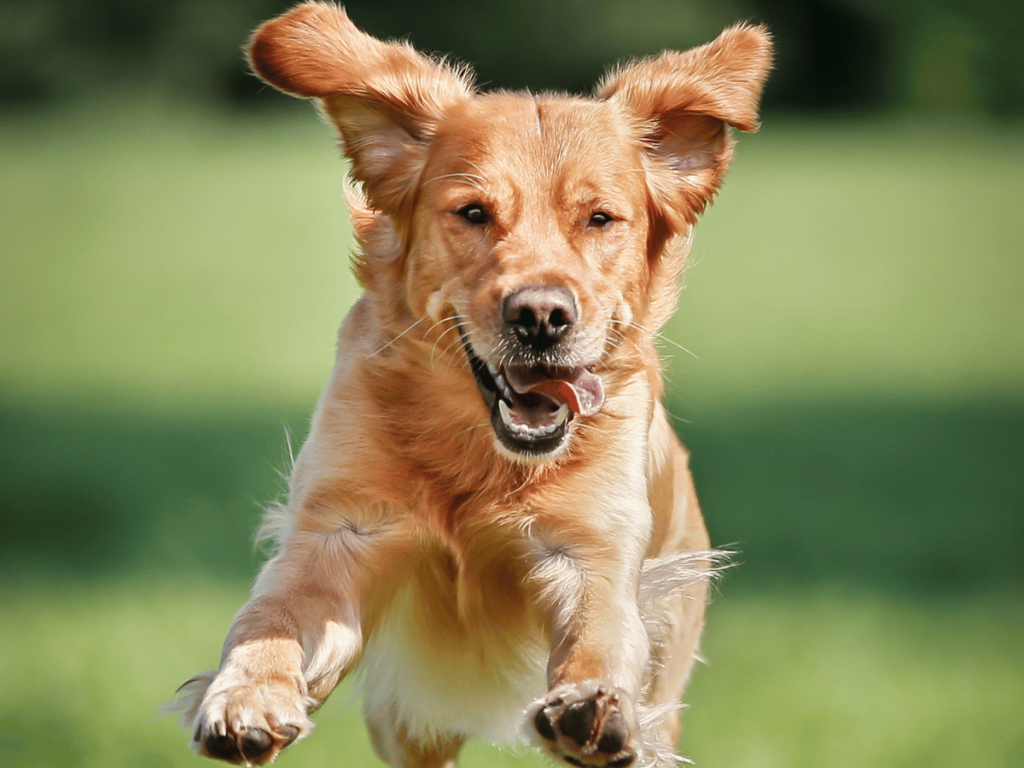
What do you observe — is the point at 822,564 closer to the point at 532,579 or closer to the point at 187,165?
the point at 532,579

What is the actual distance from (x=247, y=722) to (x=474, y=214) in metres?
1.47

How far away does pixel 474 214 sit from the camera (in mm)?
3539

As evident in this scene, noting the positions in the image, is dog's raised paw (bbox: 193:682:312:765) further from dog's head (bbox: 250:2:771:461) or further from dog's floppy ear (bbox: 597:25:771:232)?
dog's floppy ear (bbox: 597:25:771:232)

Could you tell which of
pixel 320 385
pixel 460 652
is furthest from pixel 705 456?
pixel 460 652

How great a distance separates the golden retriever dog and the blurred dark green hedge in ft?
92.5

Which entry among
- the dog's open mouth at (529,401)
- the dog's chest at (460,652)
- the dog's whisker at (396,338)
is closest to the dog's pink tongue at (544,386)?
the dog's open mouth at (529,401)

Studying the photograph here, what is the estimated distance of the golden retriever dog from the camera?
3361 millimetres

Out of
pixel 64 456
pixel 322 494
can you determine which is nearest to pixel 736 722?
pixel 322 494

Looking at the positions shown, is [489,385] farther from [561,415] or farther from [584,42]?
[584,42]

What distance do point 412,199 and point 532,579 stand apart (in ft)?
3.72

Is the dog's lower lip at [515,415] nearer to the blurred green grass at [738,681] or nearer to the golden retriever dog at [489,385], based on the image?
the golden retriever dog at [489,385]

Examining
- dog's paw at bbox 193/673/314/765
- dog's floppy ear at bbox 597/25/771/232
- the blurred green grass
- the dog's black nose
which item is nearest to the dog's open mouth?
the dog's black nose

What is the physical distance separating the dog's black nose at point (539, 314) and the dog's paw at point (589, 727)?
2.89ft

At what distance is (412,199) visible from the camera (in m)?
3.75
